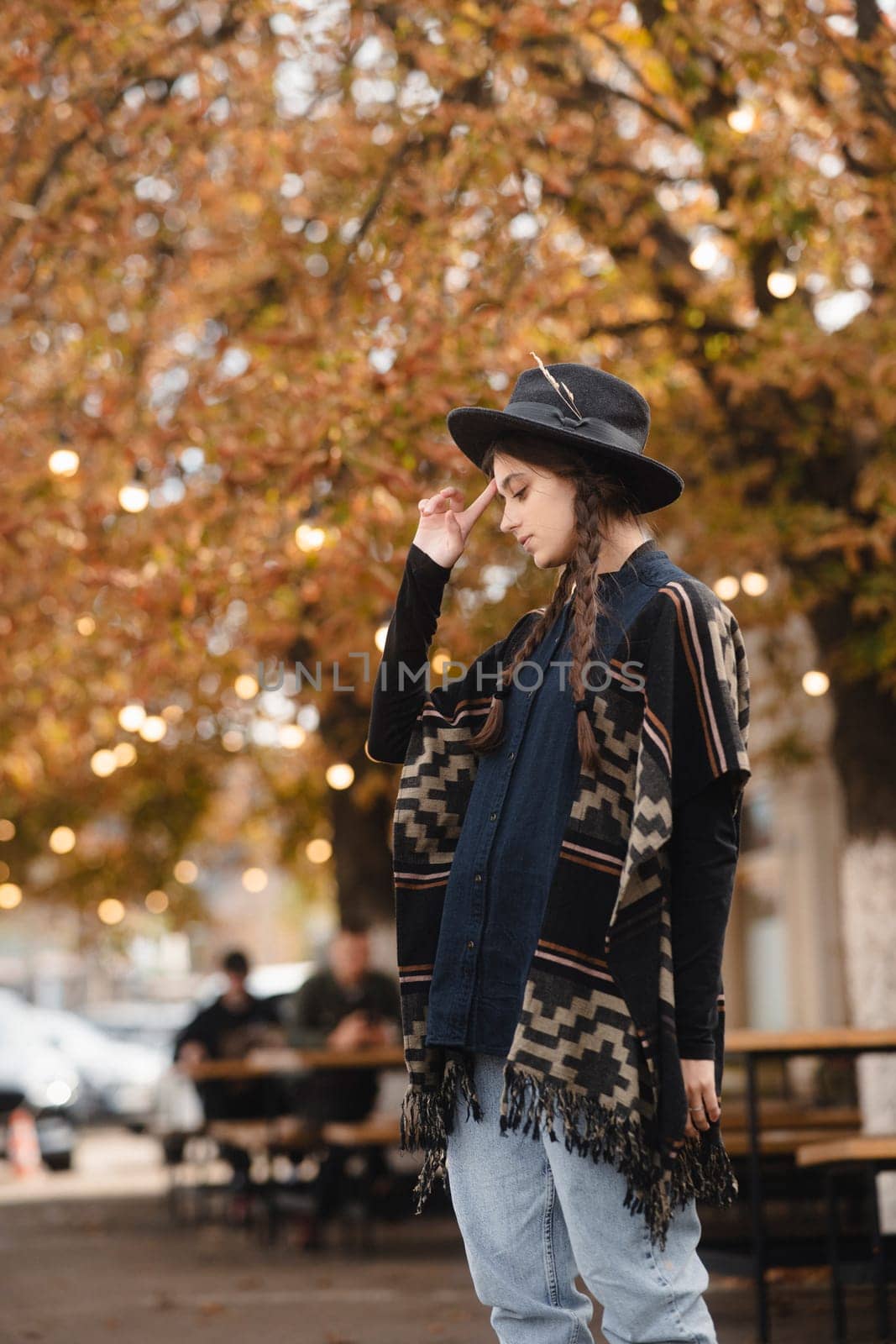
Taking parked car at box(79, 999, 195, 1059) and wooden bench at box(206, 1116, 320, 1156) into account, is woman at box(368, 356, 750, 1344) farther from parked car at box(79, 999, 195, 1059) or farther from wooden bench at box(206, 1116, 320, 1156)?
parked car at box(79, 999, 195, 1059)

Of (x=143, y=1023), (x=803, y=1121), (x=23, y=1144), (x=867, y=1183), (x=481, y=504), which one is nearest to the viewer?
(x=481, y=504)

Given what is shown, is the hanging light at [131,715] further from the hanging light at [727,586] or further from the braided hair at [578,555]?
the braided hair at [578,555]

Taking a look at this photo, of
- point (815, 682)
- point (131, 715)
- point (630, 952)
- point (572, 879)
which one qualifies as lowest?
point (630, 952)

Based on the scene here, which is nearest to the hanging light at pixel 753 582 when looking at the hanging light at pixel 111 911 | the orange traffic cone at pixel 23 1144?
the orange traffic cone at pixel 23 1144

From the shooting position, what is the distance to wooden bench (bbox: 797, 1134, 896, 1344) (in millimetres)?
5473

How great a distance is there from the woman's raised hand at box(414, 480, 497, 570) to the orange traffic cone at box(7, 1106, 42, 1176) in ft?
51.0

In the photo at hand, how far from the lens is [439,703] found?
10.8 ft

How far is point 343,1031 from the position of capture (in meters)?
11.0

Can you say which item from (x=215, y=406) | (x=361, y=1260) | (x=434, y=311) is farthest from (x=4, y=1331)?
(x=434, y=311)

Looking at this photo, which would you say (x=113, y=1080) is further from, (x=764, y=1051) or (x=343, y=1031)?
(x=764, y=1051)

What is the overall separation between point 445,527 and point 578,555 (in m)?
0.30

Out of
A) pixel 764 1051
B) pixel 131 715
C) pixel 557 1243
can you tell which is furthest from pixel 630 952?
pixel 131 715

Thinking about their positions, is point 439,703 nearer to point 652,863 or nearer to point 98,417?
point 652,863

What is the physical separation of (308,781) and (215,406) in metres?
8.43
